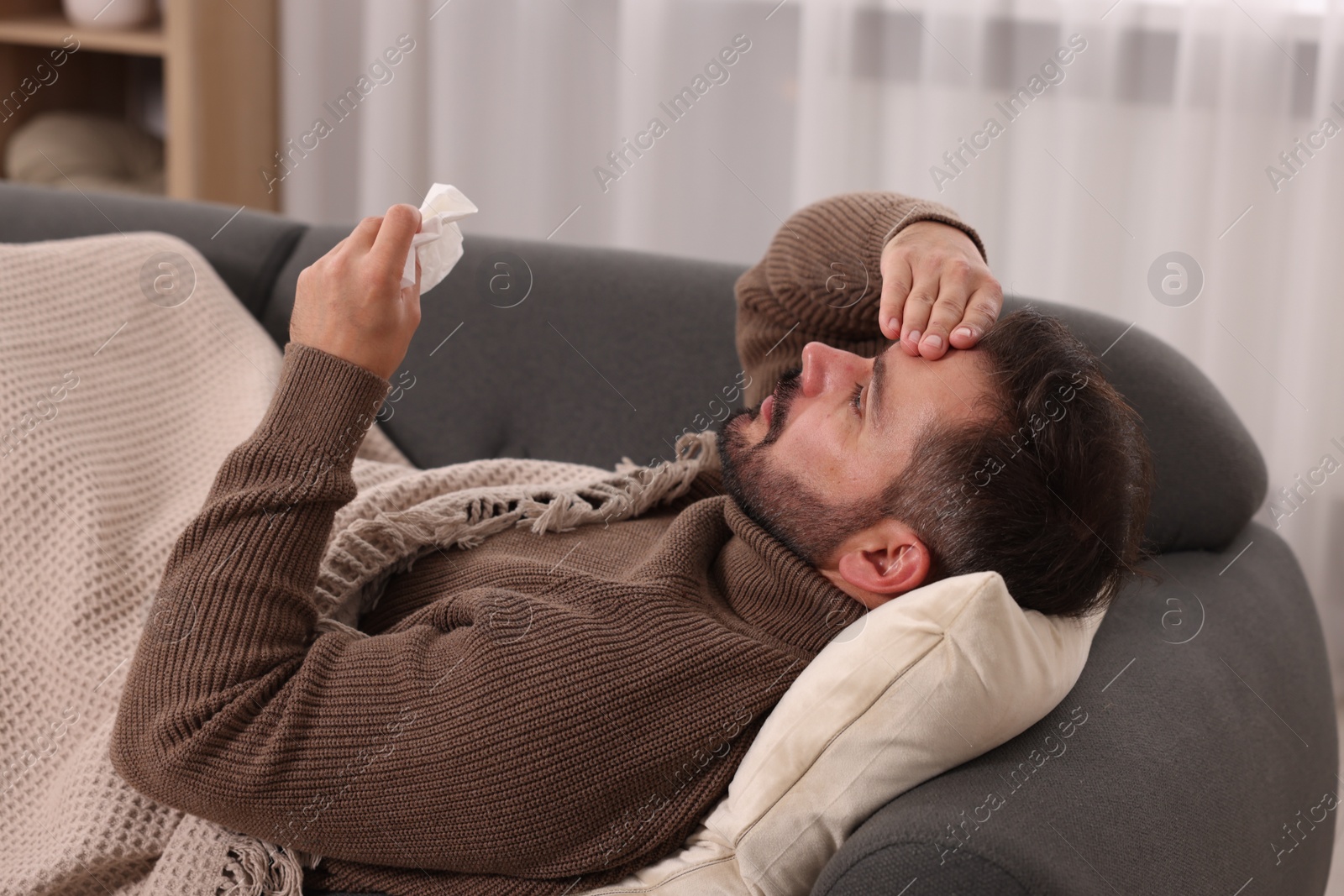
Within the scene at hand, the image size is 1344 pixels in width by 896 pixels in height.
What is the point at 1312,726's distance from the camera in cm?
116

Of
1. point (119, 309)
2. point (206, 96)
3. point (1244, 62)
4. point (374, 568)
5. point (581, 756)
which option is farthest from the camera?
point (206, 96)

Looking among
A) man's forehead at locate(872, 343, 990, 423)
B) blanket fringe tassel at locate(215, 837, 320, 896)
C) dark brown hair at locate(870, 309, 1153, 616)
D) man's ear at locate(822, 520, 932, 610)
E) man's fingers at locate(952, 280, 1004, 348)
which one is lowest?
blanket fringe tassel at locate(215, 837, 320, 896)

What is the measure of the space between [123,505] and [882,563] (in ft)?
2.49

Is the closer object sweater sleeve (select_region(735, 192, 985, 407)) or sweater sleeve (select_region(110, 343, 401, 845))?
sweater sleeve (select_region(110, 343, 401, 845))

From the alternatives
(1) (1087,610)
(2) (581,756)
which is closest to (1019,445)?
(1) (1087,610)

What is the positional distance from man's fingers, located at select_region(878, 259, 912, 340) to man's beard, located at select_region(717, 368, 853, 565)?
0.31 ft

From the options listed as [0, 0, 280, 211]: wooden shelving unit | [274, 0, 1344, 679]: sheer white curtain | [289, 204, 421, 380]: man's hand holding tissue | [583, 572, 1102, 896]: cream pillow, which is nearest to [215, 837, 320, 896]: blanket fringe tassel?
[583, 572, 1102, 896]: cream pillow

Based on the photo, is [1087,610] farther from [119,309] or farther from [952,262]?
[119,309]

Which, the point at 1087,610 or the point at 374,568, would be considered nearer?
the point at 1087,610

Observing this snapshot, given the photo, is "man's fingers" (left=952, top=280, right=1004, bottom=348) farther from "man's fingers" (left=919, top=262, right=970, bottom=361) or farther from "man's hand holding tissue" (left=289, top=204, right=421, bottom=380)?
"man's hand holding tissue" (left=289, top=204, right=421, bottom=380)

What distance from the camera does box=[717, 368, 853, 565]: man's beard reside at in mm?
994

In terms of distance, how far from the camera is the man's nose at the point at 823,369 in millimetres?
1053

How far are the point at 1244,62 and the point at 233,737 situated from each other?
184 centimetres

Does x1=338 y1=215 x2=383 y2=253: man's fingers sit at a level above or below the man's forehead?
above
